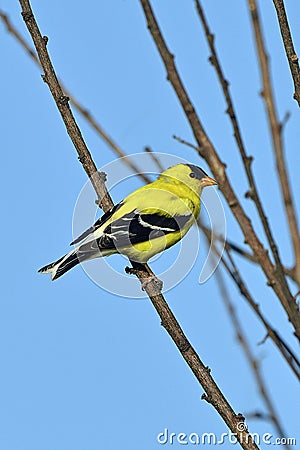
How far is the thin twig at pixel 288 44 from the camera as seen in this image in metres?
1.84

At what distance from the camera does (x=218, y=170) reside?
4.42 feet

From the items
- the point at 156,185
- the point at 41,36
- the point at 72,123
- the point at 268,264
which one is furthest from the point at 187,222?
the point at 268,264

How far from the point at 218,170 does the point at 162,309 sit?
5.43ft

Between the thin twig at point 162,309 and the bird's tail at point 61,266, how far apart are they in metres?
0.60

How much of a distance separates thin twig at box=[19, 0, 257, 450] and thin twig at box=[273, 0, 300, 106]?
1.14 meters

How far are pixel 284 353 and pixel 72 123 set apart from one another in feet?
5.21

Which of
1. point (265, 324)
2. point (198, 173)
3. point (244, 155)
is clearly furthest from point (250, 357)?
point (198, 173)

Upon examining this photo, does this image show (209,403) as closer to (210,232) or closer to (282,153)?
(210,232)

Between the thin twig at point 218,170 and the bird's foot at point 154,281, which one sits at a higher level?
the bird's foot at point 154,281

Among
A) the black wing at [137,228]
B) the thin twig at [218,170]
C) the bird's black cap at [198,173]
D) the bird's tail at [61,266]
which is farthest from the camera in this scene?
the bird's black cap at [198,173]

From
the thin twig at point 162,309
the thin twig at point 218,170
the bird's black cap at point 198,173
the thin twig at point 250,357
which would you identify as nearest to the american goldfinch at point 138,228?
the bird's black cap at point 198,173

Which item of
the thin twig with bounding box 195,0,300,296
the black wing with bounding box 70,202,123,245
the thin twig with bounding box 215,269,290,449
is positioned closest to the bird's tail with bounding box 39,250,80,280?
the black wing with bounding box 70,202,123,245

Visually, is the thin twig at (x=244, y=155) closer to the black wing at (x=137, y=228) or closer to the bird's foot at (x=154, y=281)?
the bird's foot at (x=154, y=281)

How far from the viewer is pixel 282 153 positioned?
53.8 inches
